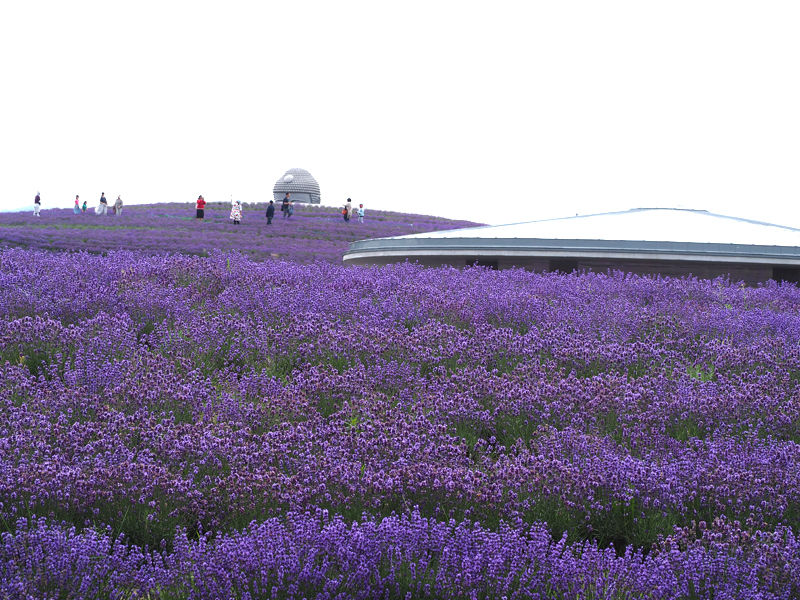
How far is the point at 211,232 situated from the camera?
95.6 feet

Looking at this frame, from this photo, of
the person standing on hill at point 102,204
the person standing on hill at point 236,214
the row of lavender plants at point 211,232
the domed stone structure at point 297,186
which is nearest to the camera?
the row of lavender plants at point 211,232

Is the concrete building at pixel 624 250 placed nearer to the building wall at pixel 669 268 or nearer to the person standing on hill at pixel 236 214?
the building wall at pixel 669 268

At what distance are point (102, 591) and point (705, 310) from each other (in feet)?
23.5

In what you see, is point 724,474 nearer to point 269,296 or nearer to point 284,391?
point 284,391

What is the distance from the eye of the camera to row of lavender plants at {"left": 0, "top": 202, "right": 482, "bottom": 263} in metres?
Answer: 22.4

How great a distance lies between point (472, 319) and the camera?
24.2ft

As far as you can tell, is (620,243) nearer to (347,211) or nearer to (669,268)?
(669,268)

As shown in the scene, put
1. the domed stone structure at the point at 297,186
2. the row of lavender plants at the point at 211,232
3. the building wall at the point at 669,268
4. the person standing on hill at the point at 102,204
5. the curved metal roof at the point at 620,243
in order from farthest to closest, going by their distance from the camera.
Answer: the domed stone structure at the point at 297,186 < the person standing on hill at the point at 102,204 < the row of lavender plants at the point at 211,232 < the building wall at the point at 669,268 < the curved metal roof at the point at 620,243

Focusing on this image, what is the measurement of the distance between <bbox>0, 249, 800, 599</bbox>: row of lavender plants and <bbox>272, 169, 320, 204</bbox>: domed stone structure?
150 ft

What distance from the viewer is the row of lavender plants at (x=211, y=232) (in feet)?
73.5

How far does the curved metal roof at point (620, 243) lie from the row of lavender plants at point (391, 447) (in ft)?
19.5

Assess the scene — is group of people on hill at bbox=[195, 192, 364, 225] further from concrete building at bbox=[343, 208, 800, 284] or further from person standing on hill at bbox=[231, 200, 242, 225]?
concrete building at bbox=[343, 208, 800, 284]

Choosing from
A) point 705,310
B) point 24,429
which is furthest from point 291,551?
point 705,310

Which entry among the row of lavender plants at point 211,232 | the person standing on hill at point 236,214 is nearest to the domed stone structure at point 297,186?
the row of lavender plants at point 211,232
